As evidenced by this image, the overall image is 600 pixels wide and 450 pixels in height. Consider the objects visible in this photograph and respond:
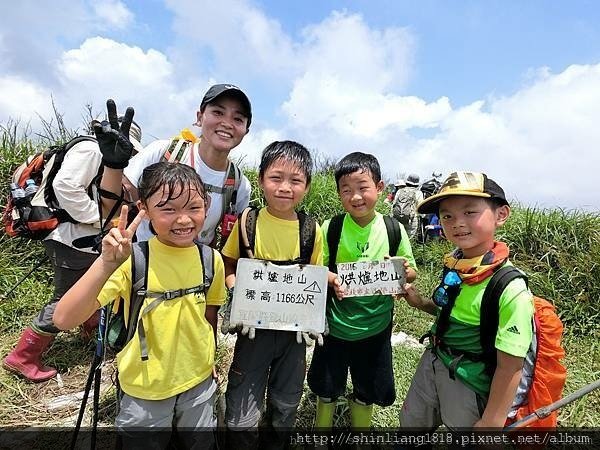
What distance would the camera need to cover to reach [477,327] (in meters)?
1.86

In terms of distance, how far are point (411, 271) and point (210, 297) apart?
123 centimetres

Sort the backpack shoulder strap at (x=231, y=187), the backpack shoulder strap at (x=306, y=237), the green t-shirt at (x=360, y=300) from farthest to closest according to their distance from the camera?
1. the backpack shoulder strap at (x=231, y=187)
2. the green t-shirt at (x=360, y=300)
3. the backpack shoulder strap at (x=306, y=237)

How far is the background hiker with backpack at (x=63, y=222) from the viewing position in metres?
2.89

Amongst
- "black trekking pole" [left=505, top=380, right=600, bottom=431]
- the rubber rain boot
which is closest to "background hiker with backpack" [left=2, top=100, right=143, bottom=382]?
the rubber rain boot

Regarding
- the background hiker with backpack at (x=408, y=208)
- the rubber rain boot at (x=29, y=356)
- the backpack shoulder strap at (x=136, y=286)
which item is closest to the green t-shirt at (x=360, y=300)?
the backpack shoulder strap at (x=136, y=286)

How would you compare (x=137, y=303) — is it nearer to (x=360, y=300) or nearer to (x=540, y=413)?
(x=360, y=300)

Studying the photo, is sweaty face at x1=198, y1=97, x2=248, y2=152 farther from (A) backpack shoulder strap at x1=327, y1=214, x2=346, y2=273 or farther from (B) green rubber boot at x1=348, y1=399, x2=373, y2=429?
(B) green rubber boot at x1=348, y1=399, x2=373, y2=429

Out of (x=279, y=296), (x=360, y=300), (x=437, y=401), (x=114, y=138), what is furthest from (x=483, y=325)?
(x=114, y=138)

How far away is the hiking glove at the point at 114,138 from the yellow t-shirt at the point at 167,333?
27.5 inches

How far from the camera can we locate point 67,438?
2645 millimetres

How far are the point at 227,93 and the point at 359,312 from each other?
1662 mm

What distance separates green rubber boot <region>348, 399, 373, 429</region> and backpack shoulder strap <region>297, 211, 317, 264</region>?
115 centimetres

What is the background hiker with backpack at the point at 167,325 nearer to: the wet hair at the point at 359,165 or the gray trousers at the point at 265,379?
the gray trousers at the point at 265,379

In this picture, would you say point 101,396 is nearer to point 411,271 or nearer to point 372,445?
point 372,445
